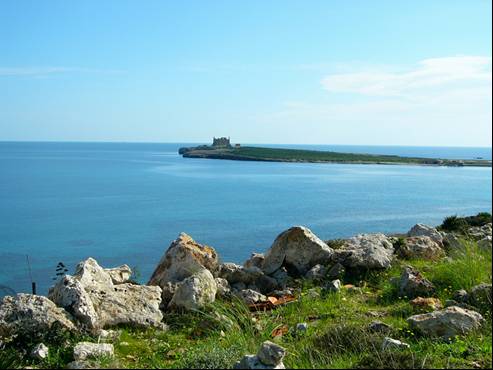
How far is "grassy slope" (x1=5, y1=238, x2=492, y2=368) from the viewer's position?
6539 millimetres

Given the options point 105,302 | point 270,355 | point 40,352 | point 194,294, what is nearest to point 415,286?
A: point 194,294

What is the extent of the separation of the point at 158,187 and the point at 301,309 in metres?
72.6

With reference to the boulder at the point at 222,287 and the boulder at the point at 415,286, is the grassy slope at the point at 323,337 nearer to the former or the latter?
the boulder at the point at 415,286

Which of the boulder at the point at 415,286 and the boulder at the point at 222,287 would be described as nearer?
the boulder at the point at 415,286

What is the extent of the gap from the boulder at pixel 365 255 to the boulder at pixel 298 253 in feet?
1.47

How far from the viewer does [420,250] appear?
47.7ft

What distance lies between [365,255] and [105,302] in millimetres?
6389

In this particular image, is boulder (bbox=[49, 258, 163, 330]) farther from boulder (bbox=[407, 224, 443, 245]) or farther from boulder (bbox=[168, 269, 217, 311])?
boulder (bbox=[407, 224, 443, 245])

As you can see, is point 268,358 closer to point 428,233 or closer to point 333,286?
point 333,286

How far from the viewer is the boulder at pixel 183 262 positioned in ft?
40.8

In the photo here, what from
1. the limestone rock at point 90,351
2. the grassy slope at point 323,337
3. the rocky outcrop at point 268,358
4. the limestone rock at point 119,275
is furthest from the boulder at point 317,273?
the rocky outcrop at point 268,358

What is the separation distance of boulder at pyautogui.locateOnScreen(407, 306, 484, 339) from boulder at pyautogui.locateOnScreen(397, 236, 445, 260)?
20.7 feet

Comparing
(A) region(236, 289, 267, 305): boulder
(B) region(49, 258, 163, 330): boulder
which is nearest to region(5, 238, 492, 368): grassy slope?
(B) region(49, 258, 163, 330): boulder

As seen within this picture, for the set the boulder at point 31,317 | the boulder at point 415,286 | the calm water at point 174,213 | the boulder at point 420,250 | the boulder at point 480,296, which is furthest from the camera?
the calm water at point 174,213
